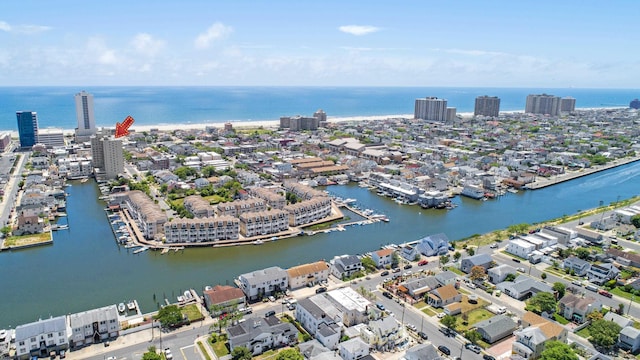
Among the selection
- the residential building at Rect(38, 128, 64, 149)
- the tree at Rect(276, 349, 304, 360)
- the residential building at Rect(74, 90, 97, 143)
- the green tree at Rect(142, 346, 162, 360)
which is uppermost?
the residential building at Rect(74, 90, 97, 143)

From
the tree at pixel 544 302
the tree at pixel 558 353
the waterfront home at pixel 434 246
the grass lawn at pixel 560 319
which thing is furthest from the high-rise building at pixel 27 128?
the tree at pixel 558 353

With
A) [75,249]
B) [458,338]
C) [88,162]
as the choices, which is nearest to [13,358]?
[75,249]

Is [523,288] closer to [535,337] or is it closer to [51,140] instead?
[535,337]

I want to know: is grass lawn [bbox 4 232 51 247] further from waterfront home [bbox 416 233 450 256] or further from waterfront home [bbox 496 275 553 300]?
waterfront home [bbox 496 275 553 300]

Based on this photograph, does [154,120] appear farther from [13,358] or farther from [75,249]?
[13,358]

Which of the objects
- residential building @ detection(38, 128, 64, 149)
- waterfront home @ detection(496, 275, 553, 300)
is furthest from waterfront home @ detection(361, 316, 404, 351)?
residential building @ detection(38, 128, 64, 149)

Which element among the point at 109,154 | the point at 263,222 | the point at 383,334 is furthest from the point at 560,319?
the point at 109,154

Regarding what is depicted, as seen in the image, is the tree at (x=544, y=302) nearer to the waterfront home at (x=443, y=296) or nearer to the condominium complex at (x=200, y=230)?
the waterfront home at (x=443, y=296)
